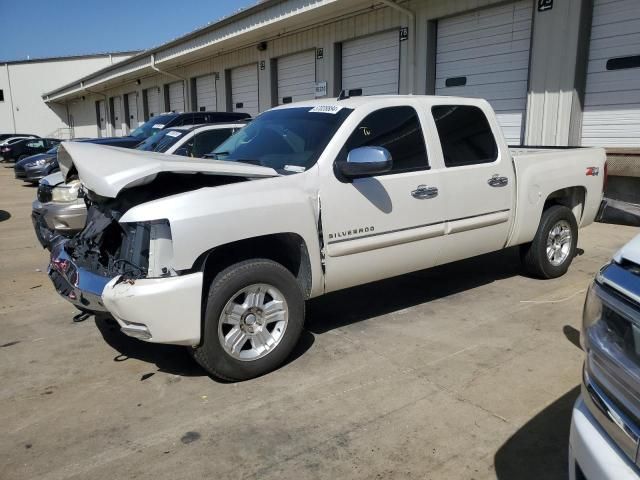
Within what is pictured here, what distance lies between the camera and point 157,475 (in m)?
2.84

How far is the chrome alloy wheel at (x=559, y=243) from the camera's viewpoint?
609 centimetres

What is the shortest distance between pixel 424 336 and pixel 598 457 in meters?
2.83

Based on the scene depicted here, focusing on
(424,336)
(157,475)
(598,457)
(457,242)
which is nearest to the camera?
(598,457)

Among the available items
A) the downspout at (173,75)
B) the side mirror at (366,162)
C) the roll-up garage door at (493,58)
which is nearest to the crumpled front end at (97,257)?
the side mirror at (366,162)

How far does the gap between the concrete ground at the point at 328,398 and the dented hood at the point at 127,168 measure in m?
1.41

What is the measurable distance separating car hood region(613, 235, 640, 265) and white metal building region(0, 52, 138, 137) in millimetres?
58277

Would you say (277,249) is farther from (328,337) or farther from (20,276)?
(20,276)

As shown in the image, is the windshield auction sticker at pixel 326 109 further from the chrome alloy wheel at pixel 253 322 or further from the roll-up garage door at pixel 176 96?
the roll-up garage door at pixel 176 96

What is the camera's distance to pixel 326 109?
15.3 ft

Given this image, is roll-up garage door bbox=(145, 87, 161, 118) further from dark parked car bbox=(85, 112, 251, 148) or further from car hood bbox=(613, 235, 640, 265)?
car hood bbox=(613, 235, 640, 265)

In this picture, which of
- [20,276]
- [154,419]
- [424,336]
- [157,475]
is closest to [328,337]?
[424,336]

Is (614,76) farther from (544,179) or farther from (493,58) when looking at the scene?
(544,179)

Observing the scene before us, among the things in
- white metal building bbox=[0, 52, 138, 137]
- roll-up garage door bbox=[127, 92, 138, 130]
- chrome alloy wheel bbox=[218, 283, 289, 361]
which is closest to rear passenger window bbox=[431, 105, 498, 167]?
chrome alloy wheel bbox=[218, 283, 289, 361]

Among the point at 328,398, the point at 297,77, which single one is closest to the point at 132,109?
the point at 297,77
